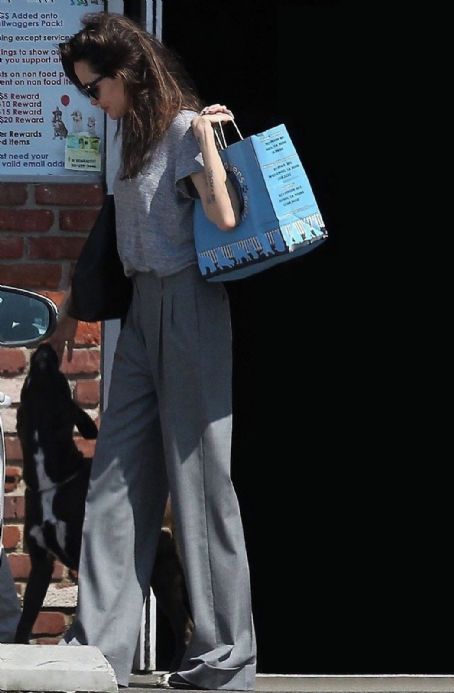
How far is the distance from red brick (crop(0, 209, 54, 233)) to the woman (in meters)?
0.78

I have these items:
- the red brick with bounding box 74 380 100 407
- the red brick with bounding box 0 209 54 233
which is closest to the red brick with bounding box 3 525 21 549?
the red brick with bounding box 74 380 100 407

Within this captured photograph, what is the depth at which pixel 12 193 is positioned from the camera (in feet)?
17.4

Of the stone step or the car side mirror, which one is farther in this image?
the car side mirror

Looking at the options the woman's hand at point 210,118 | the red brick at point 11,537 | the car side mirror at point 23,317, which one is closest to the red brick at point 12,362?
the red brick at point 11,537

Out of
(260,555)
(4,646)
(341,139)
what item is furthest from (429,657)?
(4,646)

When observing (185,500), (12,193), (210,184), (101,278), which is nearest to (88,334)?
(12,193)

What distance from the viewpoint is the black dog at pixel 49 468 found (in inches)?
207

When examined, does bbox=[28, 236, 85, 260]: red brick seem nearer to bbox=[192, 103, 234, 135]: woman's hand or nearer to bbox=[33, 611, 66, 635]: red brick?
bbox=[192, 103, 234, 135]: woman's hand

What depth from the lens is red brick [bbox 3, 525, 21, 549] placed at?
5.30 m

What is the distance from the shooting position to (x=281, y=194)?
14.2ft

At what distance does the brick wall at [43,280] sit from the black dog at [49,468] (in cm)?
3

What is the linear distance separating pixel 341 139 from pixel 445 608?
71.2 inches

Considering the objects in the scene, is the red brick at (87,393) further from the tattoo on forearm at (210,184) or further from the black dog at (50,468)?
the tattoo on forearm at (210,184)

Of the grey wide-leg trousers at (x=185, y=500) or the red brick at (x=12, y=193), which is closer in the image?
the grey wide-leg trousers at (x=185, y=500)
